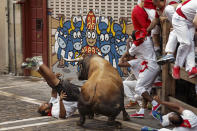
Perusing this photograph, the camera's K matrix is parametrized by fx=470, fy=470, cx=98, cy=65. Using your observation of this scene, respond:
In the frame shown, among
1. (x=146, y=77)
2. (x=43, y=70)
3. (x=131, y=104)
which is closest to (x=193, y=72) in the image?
(x=146, y=77)

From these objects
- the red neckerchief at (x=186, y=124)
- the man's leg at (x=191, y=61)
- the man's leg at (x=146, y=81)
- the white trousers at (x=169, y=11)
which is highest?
the white trousers at (x=169, y=11)

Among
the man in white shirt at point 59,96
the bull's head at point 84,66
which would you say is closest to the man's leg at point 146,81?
the bull's head at point 84,66

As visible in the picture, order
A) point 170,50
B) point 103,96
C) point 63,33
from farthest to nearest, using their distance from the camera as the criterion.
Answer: point 63,33, point 103,96, point 170,50

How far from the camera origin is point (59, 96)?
1012 cm

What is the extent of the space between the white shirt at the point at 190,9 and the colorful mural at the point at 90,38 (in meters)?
5.25

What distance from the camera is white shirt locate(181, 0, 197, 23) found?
320 inches

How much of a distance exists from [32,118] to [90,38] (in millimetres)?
4853

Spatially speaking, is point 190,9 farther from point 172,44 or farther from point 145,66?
point 145,66

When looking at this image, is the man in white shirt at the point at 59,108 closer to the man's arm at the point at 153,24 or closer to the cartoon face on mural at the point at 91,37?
the man's arm at the point at 153,24

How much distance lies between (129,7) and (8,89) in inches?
174

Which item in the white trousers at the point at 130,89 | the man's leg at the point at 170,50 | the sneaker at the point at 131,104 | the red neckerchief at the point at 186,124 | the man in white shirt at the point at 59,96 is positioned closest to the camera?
the red neckerchief at the point at 186,124

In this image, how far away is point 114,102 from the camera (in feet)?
29.4

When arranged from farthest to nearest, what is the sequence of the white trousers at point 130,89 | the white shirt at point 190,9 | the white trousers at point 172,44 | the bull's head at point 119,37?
the bull's head at point 119,37 → the white trousers at point 130,89 → the white trousers at point 172,44 → the white shirt at point 190,9

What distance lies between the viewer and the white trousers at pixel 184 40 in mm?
8188
